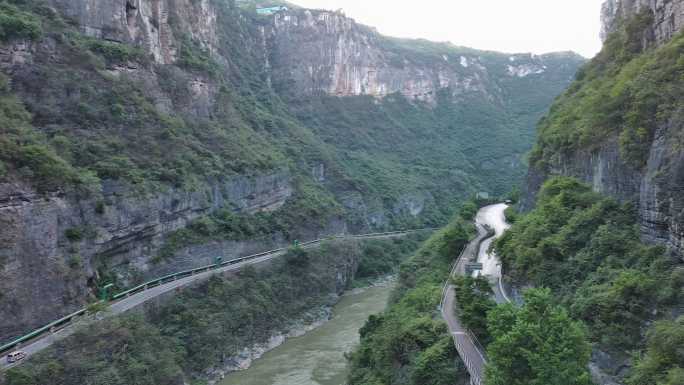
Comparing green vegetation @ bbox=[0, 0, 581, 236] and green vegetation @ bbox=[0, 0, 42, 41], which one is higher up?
green vegetation @ bbox=[0, 0, 42, 41]

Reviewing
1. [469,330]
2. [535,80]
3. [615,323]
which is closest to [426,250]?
[469,330]

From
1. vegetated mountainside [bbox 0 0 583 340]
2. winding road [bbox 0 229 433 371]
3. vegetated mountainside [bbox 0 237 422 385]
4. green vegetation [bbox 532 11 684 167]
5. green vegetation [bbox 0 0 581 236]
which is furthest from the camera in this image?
green vegetation [bbox 0 0 581 236]

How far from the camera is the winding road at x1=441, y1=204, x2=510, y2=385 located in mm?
18266

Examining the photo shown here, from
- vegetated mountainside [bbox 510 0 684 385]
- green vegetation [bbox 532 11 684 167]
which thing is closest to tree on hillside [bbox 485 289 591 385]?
vegetated mountainside [bbox 510 0 684 385]

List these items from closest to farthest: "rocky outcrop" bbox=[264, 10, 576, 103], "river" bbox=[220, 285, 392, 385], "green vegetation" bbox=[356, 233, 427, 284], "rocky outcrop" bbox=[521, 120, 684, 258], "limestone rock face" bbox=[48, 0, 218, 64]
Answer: "rocky outcrop" bbox=[521, 120, 684, 258] → "river" bbox=[220, 285, 392, 385] → "limestone rock face" bbox=[48, 0, 218, 64] → "green vegetation" bbox=[356, 233, 427, 284] → "rocky outcrop" bbox=[264, 10, 576, 103]

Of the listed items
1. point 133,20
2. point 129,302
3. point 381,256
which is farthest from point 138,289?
point 381,256

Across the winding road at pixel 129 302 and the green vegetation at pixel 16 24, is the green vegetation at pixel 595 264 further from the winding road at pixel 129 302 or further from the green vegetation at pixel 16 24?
the green vegetation at pixel 16 24

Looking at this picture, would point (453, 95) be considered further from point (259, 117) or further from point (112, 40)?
point (112, 40)

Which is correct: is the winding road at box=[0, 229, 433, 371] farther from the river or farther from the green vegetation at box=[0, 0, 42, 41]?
the green vegetation at box=[0, 0, 42, 41]

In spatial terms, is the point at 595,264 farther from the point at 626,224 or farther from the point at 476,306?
the point at 476,306

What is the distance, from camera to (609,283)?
53.2 ft

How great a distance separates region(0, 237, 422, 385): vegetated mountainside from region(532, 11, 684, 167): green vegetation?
22.2 meters

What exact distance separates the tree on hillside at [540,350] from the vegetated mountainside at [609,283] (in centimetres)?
8

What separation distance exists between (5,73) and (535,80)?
130253 mm
